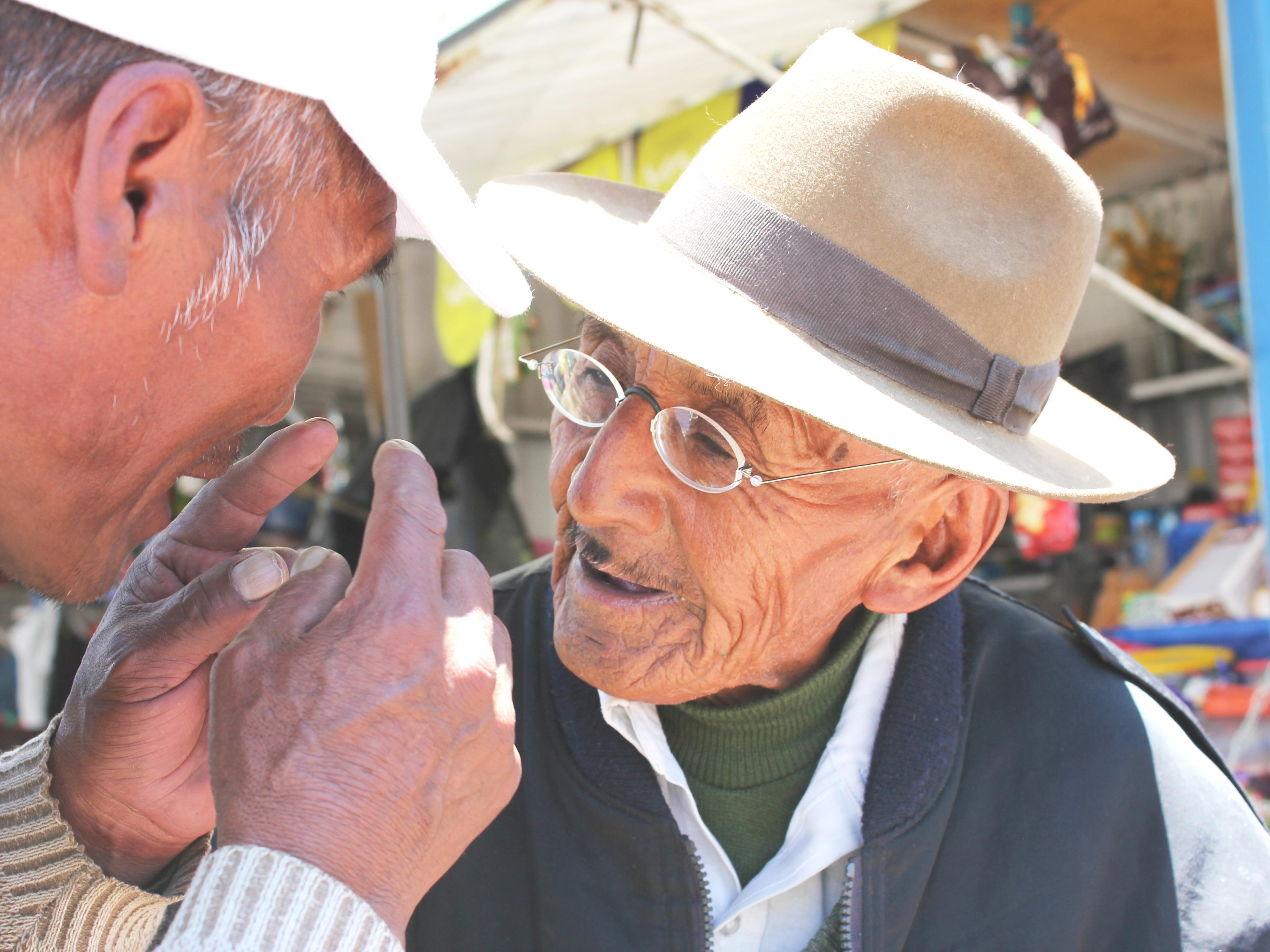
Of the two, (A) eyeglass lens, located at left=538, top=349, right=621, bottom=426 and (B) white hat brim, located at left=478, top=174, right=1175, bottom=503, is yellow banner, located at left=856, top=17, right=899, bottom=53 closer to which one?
(B) white hat brim, located at left=478, top=174, right=1175, bottom=503

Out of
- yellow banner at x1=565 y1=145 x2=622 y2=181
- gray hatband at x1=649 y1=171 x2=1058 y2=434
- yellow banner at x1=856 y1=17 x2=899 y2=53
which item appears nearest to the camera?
gray hatband at x1=649 y1=171 x2=1058 y2=434

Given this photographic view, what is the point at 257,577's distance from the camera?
4.73 ft

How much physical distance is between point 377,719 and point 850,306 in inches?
36.3

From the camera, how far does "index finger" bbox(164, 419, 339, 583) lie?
58.6 inches

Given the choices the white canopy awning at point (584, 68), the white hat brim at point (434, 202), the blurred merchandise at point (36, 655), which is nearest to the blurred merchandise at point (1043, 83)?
the white canopy awning at point (584, 68)

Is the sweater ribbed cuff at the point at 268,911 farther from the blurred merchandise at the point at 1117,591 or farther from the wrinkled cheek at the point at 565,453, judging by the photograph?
the blurred merchandise at the point at 1117,591

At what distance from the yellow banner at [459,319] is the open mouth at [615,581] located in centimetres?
336

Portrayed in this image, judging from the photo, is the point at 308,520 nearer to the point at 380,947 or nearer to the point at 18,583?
the point at 18,583

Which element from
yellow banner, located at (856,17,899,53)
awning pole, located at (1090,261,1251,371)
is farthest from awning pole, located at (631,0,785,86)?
awning pole, located at (1090,261,1251,371)

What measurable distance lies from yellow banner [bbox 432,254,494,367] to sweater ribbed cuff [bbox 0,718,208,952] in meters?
3.64

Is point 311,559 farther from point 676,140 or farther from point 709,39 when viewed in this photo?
point 676,140

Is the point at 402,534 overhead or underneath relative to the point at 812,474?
overhead

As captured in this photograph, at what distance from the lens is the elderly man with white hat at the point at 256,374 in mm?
1020

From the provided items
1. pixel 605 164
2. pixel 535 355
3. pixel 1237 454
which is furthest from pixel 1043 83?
pixel 535 355
